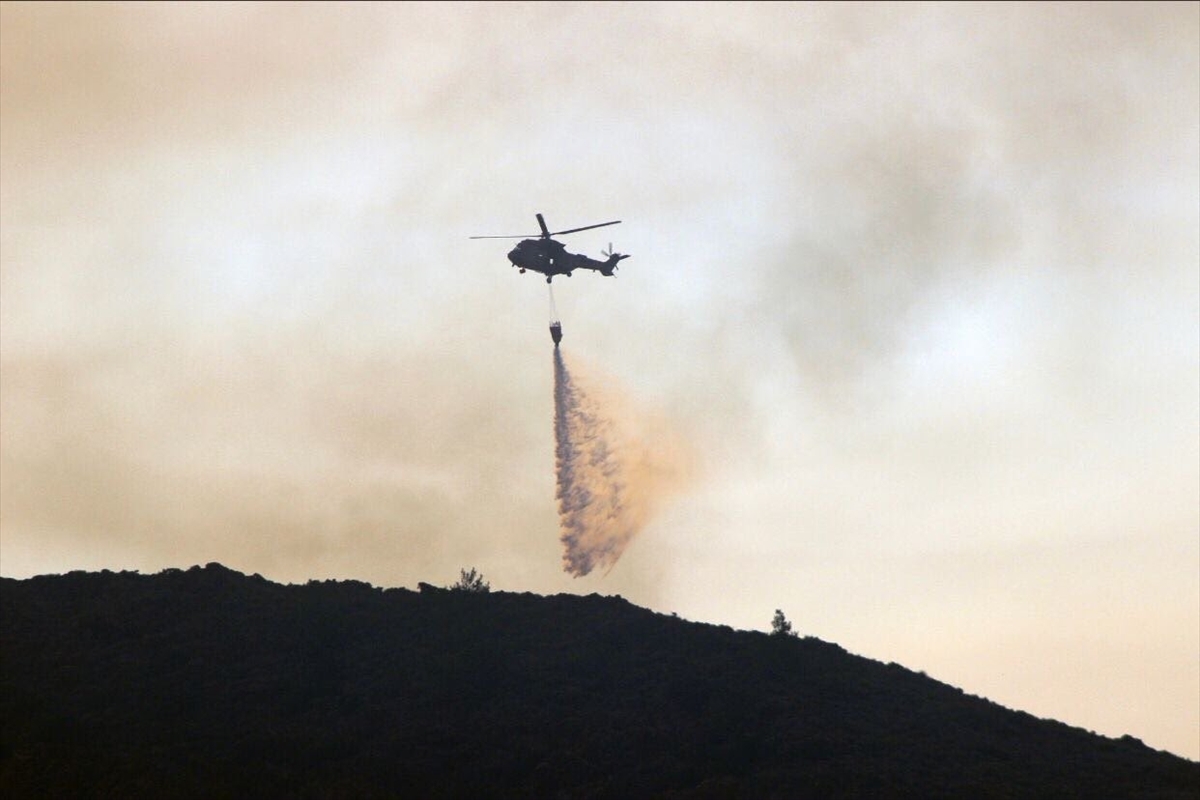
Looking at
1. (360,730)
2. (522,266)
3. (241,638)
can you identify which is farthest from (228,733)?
(522,266)

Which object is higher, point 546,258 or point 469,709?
point 546,258

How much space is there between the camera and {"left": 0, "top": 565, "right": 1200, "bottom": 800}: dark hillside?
64.2 m

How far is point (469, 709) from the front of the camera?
7162cm

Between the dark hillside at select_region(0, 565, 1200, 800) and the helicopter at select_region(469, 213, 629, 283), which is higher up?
the helicopter at select_region(469, 213, 629, 283)

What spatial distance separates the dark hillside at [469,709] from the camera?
6419cm

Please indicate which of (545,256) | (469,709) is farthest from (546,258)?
(469,709)

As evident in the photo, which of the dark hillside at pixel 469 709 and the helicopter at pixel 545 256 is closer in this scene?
the dark hillside at pixel 469 709

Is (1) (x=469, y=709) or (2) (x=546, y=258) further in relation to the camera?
(2) (x=546, y=258)

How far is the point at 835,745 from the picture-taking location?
66.8 meters

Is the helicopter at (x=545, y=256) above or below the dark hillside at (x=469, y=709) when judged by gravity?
above

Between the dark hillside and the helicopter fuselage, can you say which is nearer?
the dark hillside

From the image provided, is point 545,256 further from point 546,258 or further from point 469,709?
point 469,709

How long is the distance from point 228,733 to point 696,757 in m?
20.4

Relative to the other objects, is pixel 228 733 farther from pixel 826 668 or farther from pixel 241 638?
pixel 826 668
